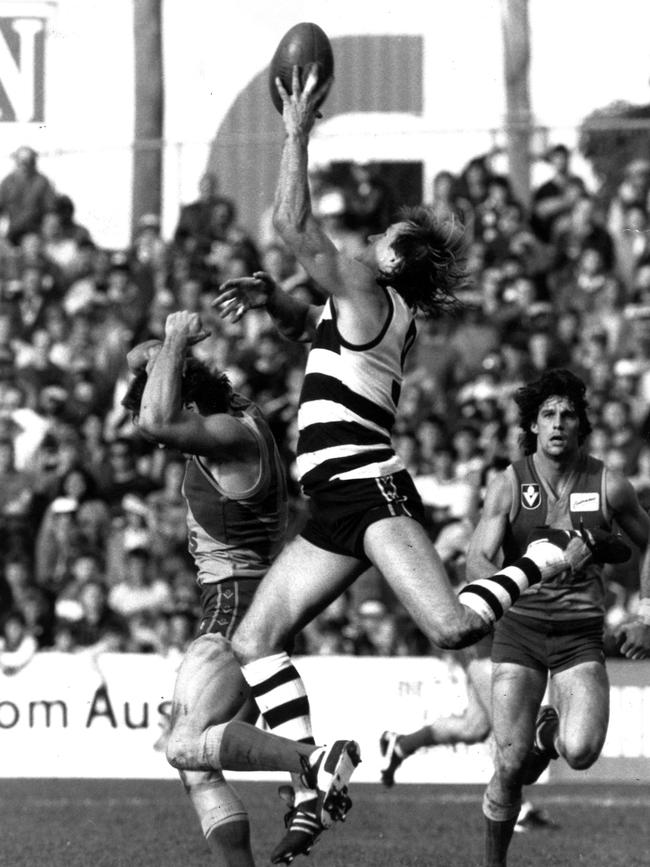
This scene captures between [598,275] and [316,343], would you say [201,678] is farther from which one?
[598,275]

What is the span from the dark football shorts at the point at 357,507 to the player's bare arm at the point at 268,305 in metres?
0.91

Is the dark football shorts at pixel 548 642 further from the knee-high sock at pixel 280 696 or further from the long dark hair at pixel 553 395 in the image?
the knee-high sock at pixel 280 696

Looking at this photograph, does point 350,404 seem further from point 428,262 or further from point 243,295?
point 243,295

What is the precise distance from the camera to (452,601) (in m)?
6.46

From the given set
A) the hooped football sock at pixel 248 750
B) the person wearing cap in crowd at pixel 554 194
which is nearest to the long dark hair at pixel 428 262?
the hooped football sock at pixel 248 750

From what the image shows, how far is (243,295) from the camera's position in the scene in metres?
7.32

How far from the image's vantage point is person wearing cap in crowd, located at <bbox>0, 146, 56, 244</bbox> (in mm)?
15352

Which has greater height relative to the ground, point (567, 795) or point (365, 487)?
point (365, 487)

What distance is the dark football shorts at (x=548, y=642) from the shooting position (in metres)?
7.88

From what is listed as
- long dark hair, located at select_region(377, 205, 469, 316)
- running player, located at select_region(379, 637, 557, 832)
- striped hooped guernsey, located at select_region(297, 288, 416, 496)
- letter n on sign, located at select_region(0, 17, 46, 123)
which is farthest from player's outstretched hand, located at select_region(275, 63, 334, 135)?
letter n on sign, located at select_region(0, 17, 46, 123)

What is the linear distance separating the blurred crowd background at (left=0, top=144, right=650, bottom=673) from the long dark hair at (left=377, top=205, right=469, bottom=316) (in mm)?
5163

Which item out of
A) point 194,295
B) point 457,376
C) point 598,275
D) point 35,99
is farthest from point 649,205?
point 35,99

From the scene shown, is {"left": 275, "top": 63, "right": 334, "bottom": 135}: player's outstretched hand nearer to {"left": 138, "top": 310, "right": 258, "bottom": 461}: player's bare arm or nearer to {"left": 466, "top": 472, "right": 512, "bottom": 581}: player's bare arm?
{"left": 138, "top": 310, "right": 258, "bottom": 461}: player's bare arm

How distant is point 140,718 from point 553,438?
15.7ft
